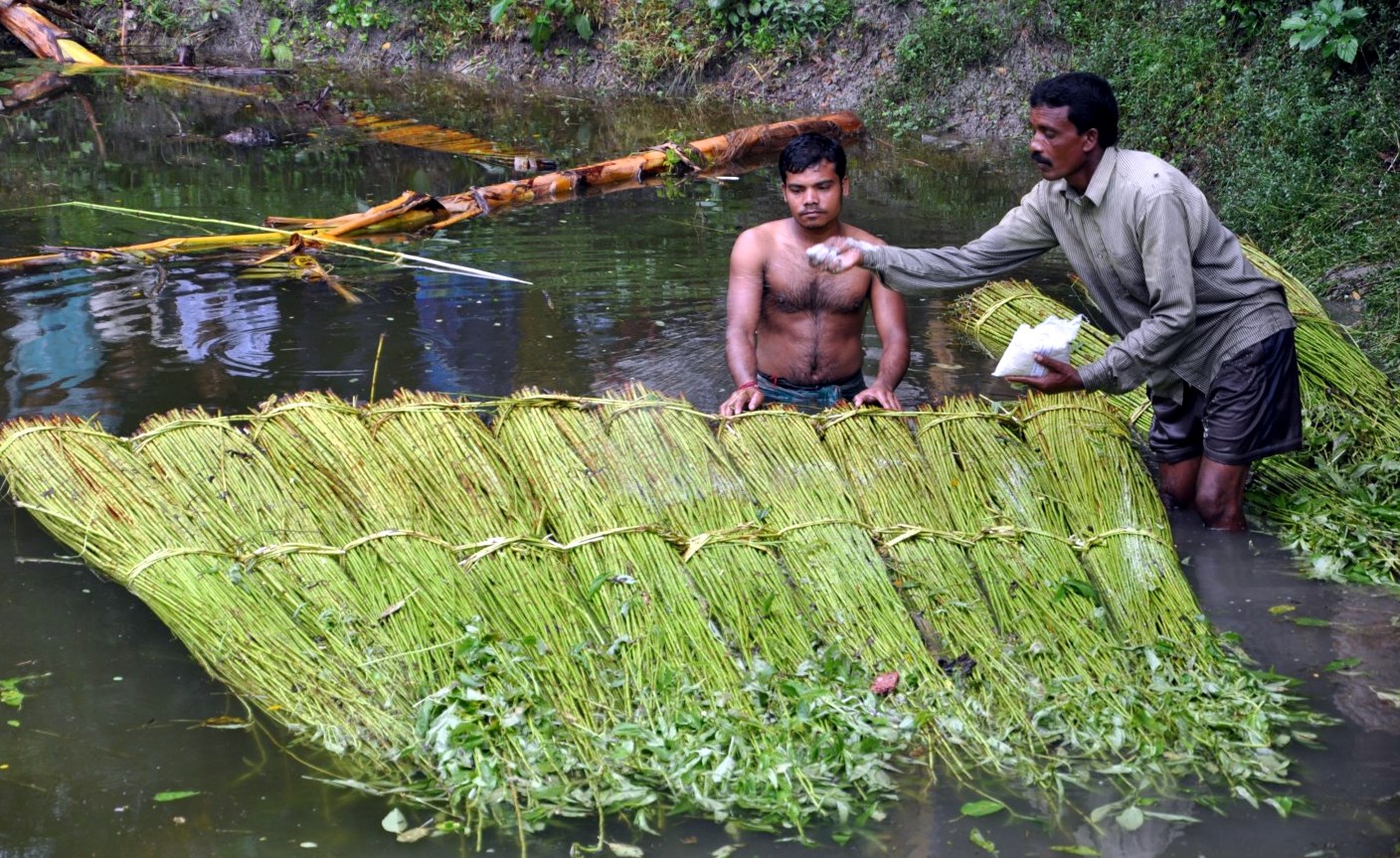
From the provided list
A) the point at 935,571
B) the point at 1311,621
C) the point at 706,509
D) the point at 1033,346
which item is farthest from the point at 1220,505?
the point at 706,509

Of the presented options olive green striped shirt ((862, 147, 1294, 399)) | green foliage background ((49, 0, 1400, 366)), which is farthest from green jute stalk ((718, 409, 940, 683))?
green foliage background ((49, 0, 1400, 366))

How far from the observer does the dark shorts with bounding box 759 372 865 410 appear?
5.07 metres

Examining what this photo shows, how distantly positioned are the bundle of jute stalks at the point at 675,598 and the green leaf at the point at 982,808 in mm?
111

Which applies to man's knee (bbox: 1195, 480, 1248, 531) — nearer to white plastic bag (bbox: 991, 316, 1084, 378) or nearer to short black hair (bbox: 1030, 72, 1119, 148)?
white plastic bag (bbox: 991, 316, 1084, 378)

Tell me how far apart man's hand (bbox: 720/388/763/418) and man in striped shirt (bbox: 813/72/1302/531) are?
504mm

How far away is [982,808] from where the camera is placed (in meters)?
2.91

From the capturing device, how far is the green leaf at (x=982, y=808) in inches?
114

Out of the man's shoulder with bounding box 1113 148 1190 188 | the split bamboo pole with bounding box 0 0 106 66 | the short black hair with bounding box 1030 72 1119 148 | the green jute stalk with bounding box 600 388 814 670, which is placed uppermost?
the short black hair with bounding box 1030 72 1119 148

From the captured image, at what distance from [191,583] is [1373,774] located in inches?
117

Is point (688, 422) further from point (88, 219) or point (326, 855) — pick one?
point (88, 219)

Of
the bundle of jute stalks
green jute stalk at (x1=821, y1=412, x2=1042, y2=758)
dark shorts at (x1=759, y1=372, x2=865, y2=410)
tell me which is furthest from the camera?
dark shorts at (x1=759, y1=372, x2=865, y2=410)

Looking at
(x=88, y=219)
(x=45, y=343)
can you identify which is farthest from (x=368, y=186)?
(x=45, y=343)

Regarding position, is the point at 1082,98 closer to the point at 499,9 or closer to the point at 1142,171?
the point at 1142,171

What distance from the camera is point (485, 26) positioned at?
15.6 m
